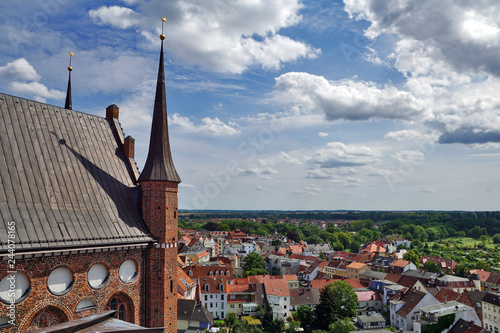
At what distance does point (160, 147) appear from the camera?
20.3 metres

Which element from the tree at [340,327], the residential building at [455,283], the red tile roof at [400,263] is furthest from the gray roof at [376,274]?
the tree at [340,327]

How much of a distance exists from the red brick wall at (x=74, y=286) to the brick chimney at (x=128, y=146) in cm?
591

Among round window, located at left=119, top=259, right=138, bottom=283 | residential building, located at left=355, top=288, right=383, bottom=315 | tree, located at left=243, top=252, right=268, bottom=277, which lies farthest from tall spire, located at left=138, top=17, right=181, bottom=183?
tree, located at left=243, top=252, right=268, bottom=277

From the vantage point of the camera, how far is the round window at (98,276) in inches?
641

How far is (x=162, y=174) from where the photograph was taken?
19.5m

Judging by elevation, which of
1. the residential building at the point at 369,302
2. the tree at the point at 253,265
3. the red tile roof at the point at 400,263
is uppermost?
the tree at the point at 253,265

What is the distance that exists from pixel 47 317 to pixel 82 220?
4.13 metres

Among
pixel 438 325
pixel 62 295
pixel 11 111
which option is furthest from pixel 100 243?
pixel 438 325

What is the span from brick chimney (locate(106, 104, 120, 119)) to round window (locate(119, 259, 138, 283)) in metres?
9.41

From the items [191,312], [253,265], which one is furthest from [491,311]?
[253,265]

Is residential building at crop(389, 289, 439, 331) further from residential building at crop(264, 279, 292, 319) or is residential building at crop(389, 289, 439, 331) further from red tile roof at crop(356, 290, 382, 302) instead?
residential building at crop(264, 279, 292, 319)

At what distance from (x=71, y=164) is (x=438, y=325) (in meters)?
58.1

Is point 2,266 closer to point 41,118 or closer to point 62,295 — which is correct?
point 62,295

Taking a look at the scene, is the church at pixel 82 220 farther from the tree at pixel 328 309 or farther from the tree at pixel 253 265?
the tree at pixel 253 265
